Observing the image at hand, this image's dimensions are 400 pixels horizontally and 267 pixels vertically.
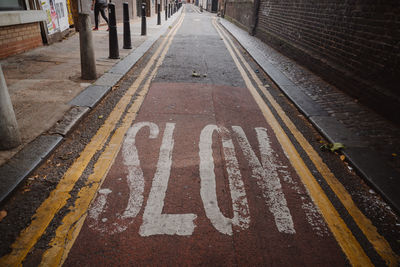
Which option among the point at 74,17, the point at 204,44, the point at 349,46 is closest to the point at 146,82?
the point at 349,46

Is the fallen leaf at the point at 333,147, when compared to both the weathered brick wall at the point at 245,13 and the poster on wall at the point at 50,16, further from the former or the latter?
the weathered brick wall at the point at 245,13

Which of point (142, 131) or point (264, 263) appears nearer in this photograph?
A: point (264, 263)

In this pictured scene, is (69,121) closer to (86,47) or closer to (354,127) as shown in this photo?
(86,47)

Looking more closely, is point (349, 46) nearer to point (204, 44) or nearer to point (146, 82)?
point (146, 82)

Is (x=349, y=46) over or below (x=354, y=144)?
over

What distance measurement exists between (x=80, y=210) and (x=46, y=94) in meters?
2.96

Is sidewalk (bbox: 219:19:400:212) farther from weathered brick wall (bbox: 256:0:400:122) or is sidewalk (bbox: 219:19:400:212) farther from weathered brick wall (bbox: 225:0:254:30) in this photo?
weathered brick wall (bbox: 225:0:254:30)

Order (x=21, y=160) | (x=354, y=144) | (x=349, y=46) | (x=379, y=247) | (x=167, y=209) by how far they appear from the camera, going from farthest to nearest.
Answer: (x=349, y=46) → (x=354, y=144) → (x=21, y=160) → (x=167, y=209) → (x=379, y=247)

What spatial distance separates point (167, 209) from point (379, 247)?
1.70 meters

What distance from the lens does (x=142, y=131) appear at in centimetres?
353

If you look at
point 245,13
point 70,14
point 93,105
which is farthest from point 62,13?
point 245,13

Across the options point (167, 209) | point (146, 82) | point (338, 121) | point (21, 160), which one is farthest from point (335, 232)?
point (146, 82)

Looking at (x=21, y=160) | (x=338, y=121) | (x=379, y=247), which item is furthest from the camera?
(x=338, y=121)

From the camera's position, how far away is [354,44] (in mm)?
5262
